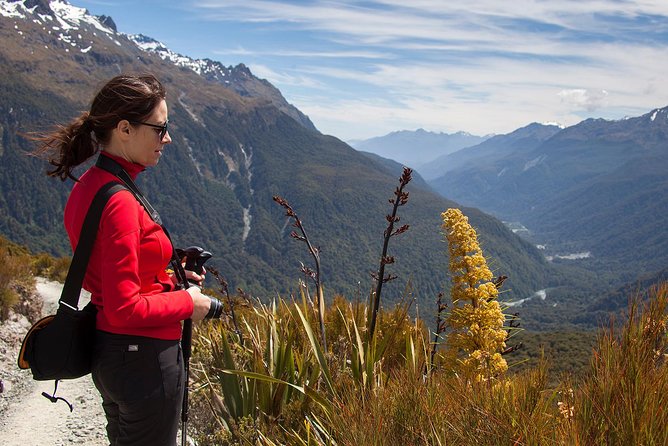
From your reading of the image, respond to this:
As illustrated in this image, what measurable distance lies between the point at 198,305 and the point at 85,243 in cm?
52

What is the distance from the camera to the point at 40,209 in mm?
182000

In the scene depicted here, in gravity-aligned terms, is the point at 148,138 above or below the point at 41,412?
above

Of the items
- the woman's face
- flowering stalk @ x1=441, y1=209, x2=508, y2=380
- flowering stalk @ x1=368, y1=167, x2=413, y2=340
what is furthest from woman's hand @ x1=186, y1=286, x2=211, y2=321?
flowering stalk @ x1=441, y1=209, x2=508, y2=380

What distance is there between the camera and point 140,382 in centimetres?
225

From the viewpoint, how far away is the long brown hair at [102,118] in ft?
7.55

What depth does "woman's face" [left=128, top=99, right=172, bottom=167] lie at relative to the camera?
235 centimetres

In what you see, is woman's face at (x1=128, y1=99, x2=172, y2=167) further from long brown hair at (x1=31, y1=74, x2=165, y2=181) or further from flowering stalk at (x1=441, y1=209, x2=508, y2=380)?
flowering stalk at (x1=441, y1=209, x2=508, y2=380)

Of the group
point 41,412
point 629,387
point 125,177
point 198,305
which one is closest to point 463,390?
point 629,387

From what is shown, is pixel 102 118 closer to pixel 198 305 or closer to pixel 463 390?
pixel 198 305

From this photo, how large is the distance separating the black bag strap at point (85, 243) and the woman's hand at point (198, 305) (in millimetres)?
431

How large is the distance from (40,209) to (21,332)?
198m

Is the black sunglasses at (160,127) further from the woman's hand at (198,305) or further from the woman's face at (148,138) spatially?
the woman's hand at (198,305)

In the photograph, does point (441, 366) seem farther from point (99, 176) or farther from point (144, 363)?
point (99, 176)

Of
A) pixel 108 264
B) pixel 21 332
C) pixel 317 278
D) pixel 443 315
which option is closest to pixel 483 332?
pixel 443 315
